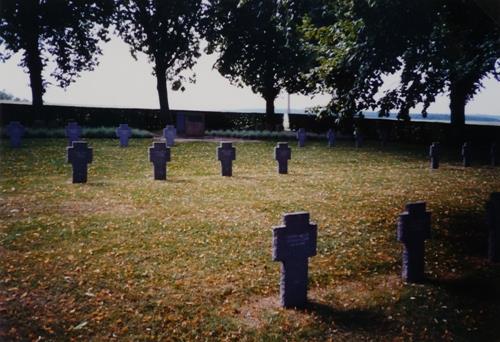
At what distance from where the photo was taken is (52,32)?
31.8 metres

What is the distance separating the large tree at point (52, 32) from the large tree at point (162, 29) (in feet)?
7.73

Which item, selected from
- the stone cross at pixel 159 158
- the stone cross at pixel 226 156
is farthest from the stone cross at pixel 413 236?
the stone cross at pixel 226 156

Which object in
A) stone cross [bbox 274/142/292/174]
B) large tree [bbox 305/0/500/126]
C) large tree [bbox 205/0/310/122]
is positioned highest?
large tree [bbox 205/0/310/122]

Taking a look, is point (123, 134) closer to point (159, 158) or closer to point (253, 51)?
point (159, 158)

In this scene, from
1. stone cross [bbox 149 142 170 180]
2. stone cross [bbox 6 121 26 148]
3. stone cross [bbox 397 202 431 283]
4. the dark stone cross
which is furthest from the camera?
stone cross [bbox 6 121 26 148]

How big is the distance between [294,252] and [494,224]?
11.6ft

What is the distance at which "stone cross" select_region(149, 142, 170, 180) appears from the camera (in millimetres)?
13523

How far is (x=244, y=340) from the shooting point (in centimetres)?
443

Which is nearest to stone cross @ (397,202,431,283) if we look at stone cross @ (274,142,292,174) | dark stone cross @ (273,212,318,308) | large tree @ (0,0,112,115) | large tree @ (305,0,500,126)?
dark stone cross @ (273,212,318,308)

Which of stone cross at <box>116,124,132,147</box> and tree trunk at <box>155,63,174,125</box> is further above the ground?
tree trunk at <box>155,63,174,125</box>

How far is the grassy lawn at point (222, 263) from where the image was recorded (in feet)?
15.5

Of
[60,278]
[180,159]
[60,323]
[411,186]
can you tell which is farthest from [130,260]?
[180,159]

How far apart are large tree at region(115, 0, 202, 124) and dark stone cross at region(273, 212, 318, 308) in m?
32.6

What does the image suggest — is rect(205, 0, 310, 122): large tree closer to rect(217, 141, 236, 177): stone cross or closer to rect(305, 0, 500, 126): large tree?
rect(217, 141, 236, 177): stone cross
